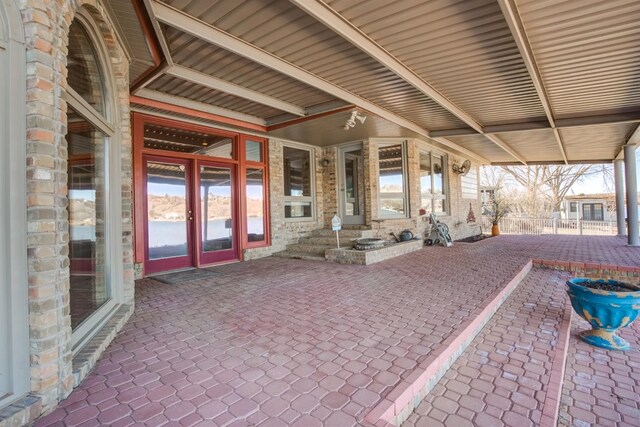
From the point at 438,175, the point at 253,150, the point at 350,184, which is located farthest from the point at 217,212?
the point at 438,175

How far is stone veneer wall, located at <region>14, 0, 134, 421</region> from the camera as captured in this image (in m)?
1.76

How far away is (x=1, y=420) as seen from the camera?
154 cm

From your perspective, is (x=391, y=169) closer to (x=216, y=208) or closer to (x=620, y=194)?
(x=216, y=208)

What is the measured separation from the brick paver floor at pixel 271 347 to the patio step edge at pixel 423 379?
0.07 m

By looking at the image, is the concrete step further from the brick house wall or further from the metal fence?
the metal fence

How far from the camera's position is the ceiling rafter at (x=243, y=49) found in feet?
10.1

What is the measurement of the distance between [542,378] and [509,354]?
364 mm

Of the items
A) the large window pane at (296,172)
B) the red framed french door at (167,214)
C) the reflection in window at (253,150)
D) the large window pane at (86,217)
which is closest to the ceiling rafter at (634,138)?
the large window pane at (296,172)

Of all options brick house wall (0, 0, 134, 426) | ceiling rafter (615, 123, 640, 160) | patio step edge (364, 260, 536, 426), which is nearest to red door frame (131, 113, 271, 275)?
brick house wall (0, 0, 134, 426)

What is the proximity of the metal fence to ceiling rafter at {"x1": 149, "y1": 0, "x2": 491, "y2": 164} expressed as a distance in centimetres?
1113

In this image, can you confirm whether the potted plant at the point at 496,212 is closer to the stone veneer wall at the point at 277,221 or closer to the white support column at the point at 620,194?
the white support column at the point at 620,194

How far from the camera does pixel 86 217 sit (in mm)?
2922

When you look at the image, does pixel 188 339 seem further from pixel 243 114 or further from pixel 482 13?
pixel 243 114

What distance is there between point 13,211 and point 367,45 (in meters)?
3.51
